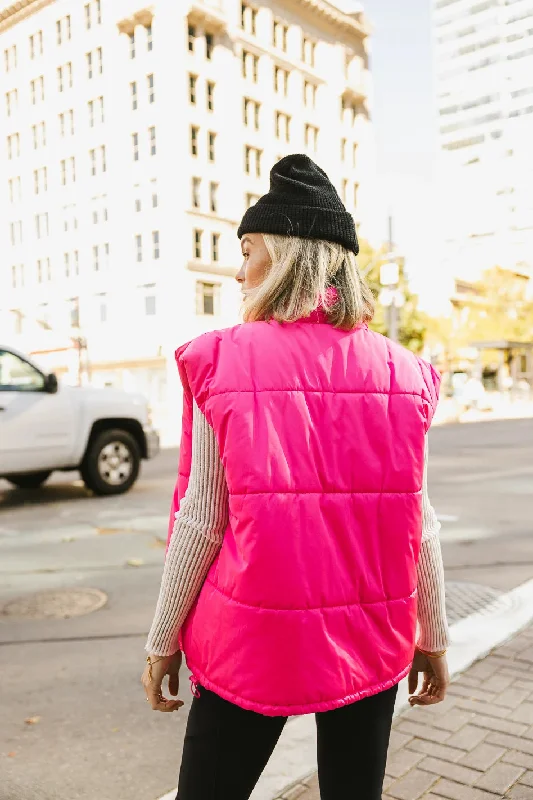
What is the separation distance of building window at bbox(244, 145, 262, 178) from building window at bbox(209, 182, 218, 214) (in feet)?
10.9

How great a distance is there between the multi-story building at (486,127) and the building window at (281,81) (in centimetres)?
9305

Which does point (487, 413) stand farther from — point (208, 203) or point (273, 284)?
point (273, 284)

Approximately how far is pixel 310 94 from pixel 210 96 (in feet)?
38.0

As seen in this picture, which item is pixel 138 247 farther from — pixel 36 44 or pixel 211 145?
pixel 36 44

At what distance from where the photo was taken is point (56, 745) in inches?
126

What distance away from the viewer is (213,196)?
49312 millimetres

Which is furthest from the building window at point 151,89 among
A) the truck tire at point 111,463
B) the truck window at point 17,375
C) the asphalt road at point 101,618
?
the truck window at point 17,375

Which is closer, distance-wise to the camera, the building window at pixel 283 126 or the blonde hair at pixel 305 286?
the blonde hair at pixel 305 286

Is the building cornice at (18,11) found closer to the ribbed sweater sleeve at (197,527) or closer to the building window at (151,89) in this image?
the building window at (151,89)

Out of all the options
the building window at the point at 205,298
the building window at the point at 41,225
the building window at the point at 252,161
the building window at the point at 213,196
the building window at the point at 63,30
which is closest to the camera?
the building window at the point at 205,298

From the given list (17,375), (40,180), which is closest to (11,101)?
(40,180)

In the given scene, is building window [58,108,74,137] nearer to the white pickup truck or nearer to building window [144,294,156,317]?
building window [144,294,156,317]

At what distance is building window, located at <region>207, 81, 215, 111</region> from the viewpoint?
1960 inches

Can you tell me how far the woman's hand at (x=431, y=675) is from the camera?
72.2 inches
